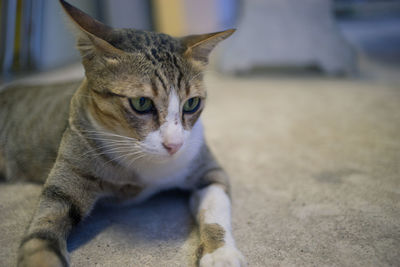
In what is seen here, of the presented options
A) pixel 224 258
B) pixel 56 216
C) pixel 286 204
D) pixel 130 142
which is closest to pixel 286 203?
pixel 286 204

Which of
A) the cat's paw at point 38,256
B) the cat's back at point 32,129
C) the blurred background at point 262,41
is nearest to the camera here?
the cat's paw at point 38,256

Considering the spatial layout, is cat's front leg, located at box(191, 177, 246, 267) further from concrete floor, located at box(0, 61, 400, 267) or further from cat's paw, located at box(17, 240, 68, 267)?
cat's paw, located at box(17, 240, 68, 267)

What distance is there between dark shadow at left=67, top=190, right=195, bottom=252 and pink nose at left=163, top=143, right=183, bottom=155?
38cm

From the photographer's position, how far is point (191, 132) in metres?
1.39

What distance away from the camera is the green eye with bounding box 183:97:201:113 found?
1.33 meters

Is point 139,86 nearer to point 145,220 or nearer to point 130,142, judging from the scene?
point 130,142

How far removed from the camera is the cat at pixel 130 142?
1189 millimetres

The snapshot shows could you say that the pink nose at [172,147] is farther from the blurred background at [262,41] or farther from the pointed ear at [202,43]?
the blurred background at [262,41]

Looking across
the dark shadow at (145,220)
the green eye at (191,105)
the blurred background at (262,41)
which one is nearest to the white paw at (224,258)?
the dark shadow at (145,220)

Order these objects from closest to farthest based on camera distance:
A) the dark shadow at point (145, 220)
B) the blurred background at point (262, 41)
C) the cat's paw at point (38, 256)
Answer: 1. the cat's paw at point (38, 256)
2. the dark shadow at point (145, 220)
3. the blurred background at point (262, 41)

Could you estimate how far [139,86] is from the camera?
121 centimetres

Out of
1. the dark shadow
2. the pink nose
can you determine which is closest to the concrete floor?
the dark shadow

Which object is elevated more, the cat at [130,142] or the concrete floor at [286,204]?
the cat at [130,142]

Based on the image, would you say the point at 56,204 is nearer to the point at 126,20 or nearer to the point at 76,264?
the point at 76,264
